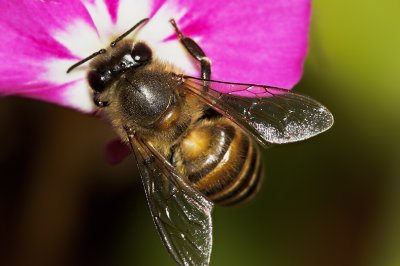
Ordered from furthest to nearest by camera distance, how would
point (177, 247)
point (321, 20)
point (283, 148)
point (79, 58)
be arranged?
point (283, 148) → point (321, 20) → point (79, 58) → point (177, 247)

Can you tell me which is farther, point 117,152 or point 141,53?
point 117,152

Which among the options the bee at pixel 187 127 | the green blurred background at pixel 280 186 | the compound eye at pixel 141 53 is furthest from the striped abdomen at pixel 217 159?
the green blurred background at pixel 280 186

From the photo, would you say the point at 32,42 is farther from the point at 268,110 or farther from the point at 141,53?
the point at 268,110

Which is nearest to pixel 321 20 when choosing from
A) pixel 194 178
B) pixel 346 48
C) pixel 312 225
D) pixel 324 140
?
pixel 346 48

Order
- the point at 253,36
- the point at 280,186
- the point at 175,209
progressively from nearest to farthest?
1. the point at 175,209
2. the point at 253,36
3. the point at 280,186

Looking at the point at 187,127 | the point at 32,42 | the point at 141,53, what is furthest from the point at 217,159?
the point at 32,42

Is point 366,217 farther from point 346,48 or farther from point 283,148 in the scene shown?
point 346,48

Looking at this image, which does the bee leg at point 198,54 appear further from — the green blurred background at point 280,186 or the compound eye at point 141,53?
the green blurred background at point 280,186
